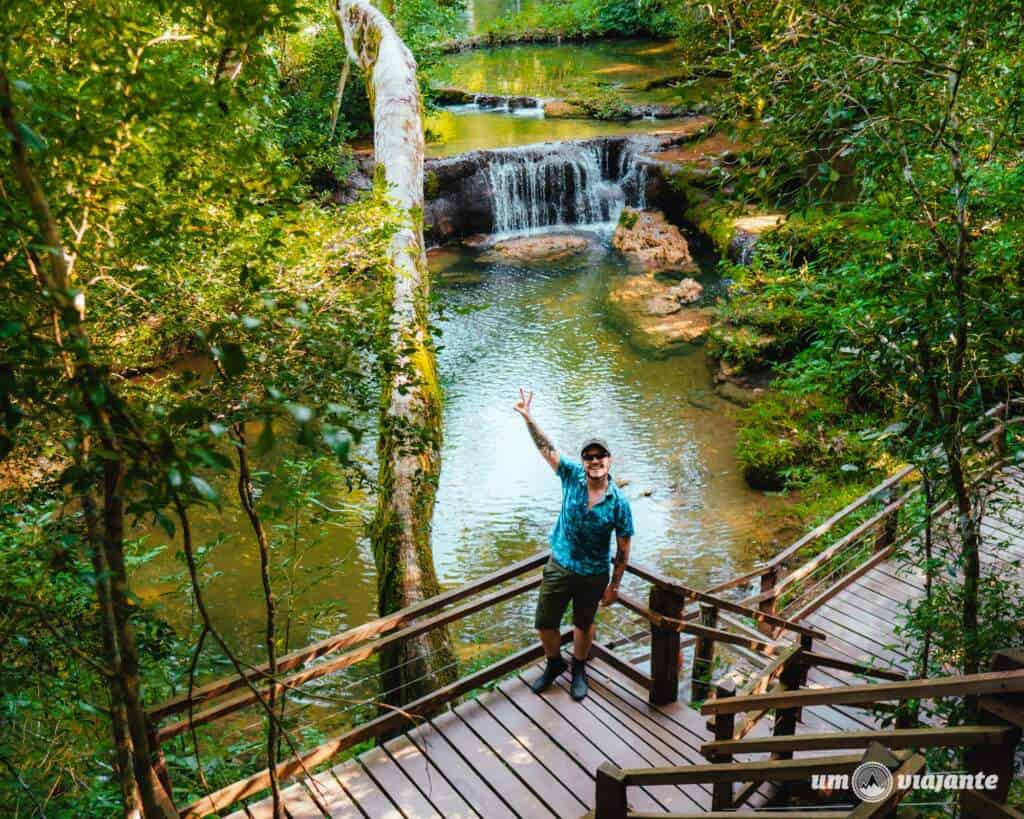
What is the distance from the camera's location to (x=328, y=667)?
424cm

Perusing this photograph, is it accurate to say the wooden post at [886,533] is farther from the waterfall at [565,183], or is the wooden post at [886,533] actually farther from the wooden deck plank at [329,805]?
the waterfall at [565,183]

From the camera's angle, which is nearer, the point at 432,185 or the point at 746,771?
the point at 746,771

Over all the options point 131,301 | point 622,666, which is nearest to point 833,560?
point 622,666


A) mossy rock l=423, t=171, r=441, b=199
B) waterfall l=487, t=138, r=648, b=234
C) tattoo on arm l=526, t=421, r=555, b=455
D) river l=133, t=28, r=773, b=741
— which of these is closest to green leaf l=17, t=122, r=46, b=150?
river l=133, t=28, r=773, b=741

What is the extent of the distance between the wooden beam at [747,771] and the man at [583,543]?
62.9 inches

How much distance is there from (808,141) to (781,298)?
9.74 metres

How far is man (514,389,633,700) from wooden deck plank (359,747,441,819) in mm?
1024

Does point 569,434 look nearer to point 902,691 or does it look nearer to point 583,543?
point 583,543

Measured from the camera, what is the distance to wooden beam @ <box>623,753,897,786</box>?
2.69 meters

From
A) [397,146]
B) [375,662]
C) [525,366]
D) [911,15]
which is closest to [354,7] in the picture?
[397,146]

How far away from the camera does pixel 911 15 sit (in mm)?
3445

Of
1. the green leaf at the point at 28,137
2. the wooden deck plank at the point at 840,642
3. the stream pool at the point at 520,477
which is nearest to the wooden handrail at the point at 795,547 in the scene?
the wooden deck plank at the point at 840,642

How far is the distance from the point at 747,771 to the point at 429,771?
6.80 ft

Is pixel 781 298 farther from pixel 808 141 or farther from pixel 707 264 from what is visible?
pixel 808 141
